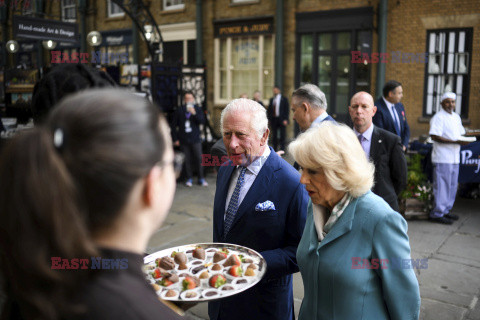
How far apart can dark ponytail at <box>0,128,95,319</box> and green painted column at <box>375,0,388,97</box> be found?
13470mm

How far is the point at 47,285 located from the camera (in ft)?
2.69

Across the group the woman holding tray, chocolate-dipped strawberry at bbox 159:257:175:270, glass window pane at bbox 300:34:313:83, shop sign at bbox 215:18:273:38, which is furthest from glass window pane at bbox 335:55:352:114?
the woman holding tray

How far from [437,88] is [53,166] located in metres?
13.7

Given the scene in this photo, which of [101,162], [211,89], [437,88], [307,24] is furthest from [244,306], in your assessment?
[211,89]

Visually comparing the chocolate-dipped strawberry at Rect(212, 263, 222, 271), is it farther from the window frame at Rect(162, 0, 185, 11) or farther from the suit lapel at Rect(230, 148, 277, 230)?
the window frame at Rect(162, 0, 185, 11)

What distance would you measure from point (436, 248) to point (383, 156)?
2.01 metres

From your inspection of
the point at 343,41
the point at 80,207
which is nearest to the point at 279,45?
the point at 343,41

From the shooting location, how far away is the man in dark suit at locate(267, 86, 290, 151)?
1443cm

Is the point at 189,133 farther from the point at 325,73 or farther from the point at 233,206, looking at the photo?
the point at 233,206

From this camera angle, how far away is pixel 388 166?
181 inches

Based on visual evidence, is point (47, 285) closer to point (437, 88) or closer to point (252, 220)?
point (252, 220)

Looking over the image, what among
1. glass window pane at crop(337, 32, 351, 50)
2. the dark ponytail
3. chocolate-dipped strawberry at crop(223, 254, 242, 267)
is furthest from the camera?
glass window pane at crop(337, 32, 351, 50)

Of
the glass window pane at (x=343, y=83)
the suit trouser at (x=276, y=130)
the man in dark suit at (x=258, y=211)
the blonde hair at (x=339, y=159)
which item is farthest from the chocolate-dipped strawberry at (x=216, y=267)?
the glass window pane at (x=343, y=83)

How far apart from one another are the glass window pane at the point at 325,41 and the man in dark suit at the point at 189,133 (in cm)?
677
